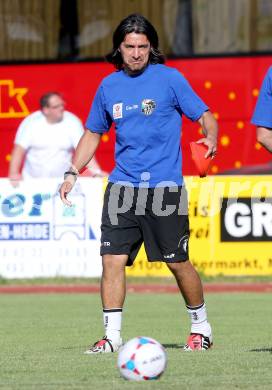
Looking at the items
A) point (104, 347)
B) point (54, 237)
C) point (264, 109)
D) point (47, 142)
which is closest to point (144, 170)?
point (264, 109)

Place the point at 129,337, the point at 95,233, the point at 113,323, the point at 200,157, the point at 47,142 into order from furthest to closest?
the point at 47,142 → the point at 95,233 → the point at 129,337 → the point at 113,323 → the point at 200,157

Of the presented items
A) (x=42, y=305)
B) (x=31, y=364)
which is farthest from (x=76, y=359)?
(x=42, y=305)

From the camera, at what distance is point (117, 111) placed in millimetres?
9305

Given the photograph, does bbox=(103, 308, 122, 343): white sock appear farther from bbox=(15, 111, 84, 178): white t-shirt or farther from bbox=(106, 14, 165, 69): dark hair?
bbox=(15, 111, 84, 178): white t-shirt

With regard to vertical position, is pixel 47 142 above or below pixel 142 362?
below

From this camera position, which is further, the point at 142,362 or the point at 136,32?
the point at 136,32

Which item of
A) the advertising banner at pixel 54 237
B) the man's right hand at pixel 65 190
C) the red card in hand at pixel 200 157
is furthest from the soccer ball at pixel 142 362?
the advertising banner at pixel 54 237

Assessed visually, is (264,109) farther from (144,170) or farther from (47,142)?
(47,142)

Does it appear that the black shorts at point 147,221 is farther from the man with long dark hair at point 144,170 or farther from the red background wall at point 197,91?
the red background wall at point 197,91

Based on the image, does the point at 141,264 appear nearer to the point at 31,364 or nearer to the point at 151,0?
the point at 151,0

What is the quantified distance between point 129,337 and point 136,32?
2.80m

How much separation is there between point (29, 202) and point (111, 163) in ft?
13.8

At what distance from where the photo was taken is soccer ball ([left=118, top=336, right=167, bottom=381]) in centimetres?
762

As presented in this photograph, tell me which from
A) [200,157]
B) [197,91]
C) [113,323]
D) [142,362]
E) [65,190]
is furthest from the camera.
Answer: [197,91]
